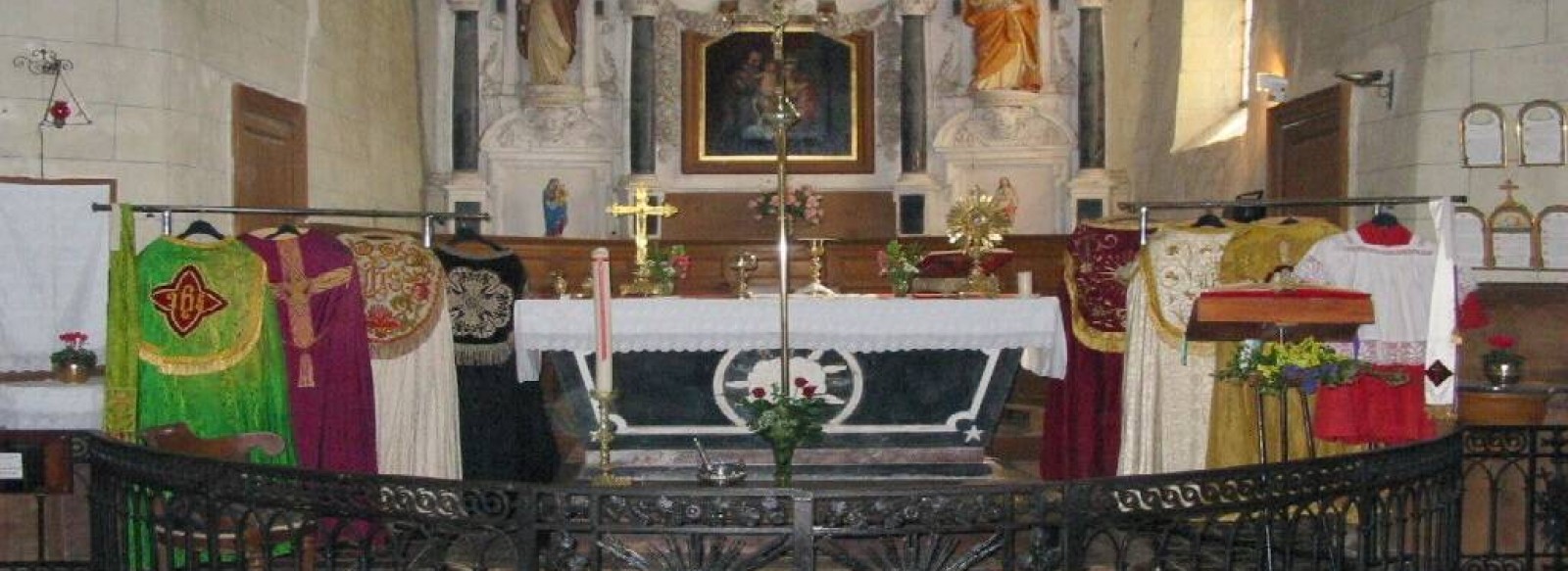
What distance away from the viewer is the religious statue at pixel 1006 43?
568 inches

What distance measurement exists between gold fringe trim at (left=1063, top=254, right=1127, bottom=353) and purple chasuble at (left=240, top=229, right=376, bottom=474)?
3815 mm

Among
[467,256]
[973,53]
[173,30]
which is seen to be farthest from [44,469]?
[973,53]

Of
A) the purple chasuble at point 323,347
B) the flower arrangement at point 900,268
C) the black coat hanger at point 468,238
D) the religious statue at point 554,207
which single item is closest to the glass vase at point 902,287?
the flower arrangement at point 900,268

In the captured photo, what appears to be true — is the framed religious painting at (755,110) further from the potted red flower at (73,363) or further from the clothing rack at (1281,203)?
the potted red flower at (73,363)

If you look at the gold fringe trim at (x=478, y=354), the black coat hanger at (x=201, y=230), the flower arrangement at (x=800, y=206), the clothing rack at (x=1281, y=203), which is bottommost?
the gold fringe trim at (x=478, y=354)

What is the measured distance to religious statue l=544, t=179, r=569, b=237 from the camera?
14.5 m

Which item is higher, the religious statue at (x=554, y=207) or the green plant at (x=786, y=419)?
the religious statue at (x=554, y=207)

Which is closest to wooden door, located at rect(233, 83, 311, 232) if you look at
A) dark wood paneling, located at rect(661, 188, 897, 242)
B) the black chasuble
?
the black chasuble

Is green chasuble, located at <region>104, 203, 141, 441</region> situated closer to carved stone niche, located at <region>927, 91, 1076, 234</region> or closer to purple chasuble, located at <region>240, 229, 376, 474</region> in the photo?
purple chasuble, located at <region>240, 229, 376, 474</region>

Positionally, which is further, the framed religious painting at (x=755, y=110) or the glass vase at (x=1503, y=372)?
the framed religious painting at (x=755, y=110)

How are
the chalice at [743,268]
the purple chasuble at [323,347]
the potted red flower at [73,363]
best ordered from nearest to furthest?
1. the purple chasuble at [323,347]
2. the potted red flower at [73,363]
3. the chalice at [743,268]

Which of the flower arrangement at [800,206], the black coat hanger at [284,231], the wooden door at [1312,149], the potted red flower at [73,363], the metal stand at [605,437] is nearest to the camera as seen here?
the metal stand at [605,437]

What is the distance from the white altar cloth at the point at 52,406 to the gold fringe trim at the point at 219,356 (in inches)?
26.1

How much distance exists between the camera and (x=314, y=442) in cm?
738
